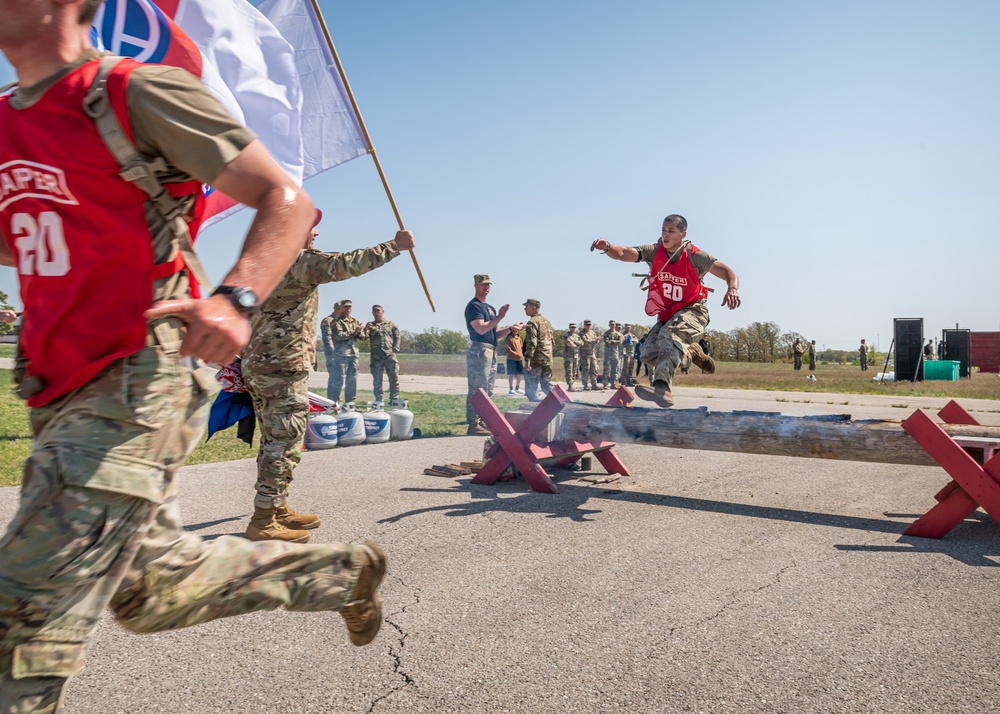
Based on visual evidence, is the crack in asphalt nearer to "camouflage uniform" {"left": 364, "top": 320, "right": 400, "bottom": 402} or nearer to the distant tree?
the distant tree

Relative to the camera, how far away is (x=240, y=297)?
1.66 m

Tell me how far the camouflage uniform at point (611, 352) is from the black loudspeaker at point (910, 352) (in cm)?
1224

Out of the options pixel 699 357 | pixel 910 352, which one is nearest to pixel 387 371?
pixel 699 357

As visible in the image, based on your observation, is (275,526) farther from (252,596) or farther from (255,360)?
(252,596)

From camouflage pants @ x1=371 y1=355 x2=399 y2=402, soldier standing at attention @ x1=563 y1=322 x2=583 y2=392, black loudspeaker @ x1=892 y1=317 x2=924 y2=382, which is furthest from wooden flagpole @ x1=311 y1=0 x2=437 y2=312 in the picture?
black loudspeaker @ x1=892 y1=317 x2=924 y2=382

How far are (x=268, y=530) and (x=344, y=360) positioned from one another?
10.9 m

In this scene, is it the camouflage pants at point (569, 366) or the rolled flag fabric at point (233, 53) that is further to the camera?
the camouflage pants at point (569, 366)

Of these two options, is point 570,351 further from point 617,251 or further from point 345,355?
Result: point 617,251

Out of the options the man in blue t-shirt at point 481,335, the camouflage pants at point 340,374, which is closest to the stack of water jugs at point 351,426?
the man in blue t-shirt at point 481,335

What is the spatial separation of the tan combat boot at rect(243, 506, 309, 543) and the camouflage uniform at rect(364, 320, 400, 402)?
10.6 m

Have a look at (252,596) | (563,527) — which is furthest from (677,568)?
(252,596)

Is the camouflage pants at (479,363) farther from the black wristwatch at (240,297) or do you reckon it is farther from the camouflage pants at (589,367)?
the camouflage pants at (589,367)

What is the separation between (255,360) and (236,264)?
3271 mm

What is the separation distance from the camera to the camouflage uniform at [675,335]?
714 centimetres
